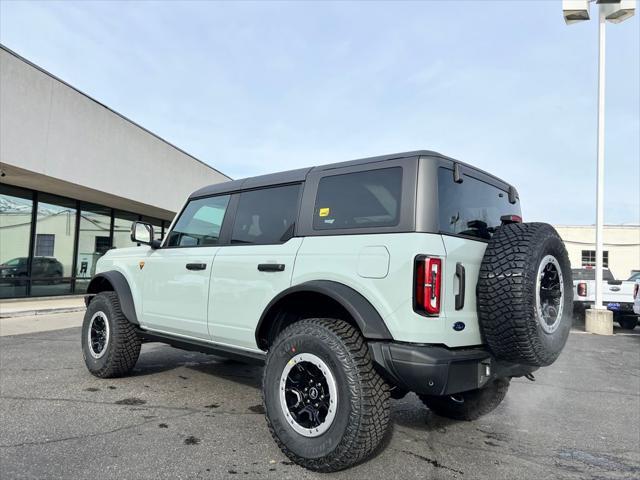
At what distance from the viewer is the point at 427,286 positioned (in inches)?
105

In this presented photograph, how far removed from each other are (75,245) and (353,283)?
13964mm

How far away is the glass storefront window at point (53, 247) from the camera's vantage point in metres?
13.0

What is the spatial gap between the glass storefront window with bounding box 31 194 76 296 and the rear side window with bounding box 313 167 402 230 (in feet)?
40.3

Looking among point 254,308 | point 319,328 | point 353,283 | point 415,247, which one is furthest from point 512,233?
point 254,308

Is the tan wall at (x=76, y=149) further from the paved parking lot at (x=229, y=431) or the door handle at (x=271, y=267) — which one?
the door handle at (x=271, y=267)

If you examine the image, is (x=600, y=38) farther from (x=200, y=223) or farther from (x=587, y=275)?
(x=200, y=223)

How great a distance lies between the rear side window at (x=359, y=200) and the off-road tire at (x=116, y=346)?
2.61 m

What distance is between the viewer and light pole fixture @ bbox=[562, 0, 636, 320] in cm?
1130

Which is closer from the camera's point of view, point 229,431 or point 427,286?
point 427,286

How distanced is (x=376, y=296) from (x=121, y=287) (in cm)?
314

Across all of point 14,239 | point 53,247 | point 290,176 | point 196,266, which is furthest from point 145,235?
point 53,247

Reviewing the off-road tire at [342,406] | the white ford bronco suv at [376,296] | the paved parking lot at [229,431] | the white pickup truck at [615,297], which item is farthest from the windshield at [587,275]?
the off-road tire at [342,406]

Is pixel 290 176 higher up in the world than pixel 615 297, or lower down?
higher up

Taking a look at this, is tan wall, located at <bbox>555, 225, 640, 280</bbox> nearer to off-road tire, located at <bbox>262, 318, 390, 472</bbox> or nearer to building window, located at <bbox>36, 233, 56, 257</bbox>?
building window, located at <bbox>36, 233, 56, 257</bbox>
